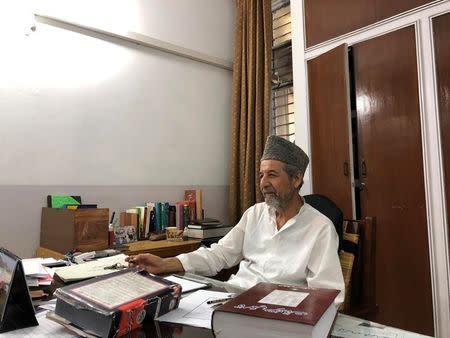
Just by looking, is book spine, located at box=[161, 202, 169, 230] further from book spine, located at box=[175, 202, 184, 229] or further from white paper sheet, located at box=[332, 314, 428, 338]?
white paper sheet, located at box=[332, 314, 428, 338]

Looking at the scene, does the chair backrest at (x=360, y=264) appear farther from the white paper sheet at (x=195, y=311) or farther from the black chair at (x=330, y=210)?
the white paper sheet at (x=195, y=311)

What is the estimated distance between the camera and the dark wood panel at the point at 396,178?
6.73ft

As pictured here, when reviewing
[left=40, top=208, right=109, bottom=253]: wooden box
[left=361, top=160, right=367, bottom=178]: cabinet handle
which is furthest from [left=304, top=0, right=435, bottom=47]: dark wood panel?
[left=40, top=208, right=109, bottom=253]: wooden box

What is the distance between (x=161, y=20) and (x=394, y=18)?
6.38ft

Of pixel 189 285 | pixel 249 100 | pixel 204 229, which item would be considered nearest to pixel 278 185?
pixel 189 285

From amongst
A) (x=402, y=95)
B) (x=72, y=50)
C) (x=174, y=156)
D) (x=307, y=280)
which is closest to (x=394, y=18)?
(x=402, y=95)

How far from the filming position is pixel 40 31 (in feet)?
8.00

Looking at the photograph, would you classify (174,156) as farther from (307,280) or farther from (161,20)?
(307,280)

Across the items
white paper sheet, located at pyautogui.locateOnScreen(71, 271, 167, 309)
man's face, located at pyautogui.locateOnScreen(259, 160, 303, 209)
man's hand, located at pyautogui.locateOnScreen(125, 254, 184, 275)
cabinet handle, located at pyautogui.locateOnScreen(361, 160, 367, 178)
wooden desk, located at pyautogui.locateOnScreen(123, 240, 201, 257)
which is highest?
cabinet handle, located at pyautogui.locateOnScreen(361, 160, 367, 178)

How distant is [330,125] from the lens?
2.46 meters

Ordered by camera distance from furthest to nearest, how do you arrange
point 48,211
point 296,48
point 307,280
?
point 296,48, point 48,211, point 307,280

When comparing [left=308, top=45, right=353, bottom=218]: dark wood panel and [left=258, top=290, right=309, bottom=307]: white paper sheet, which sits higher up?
[left=308, top=45, right=353, bottom=218]: dark wood panel

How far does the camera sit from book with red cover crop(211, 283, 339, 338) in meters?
0.63

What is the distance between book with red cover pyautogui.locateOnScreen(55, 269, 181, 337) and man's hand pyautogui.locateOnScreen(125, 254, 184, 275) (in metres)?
0.34
